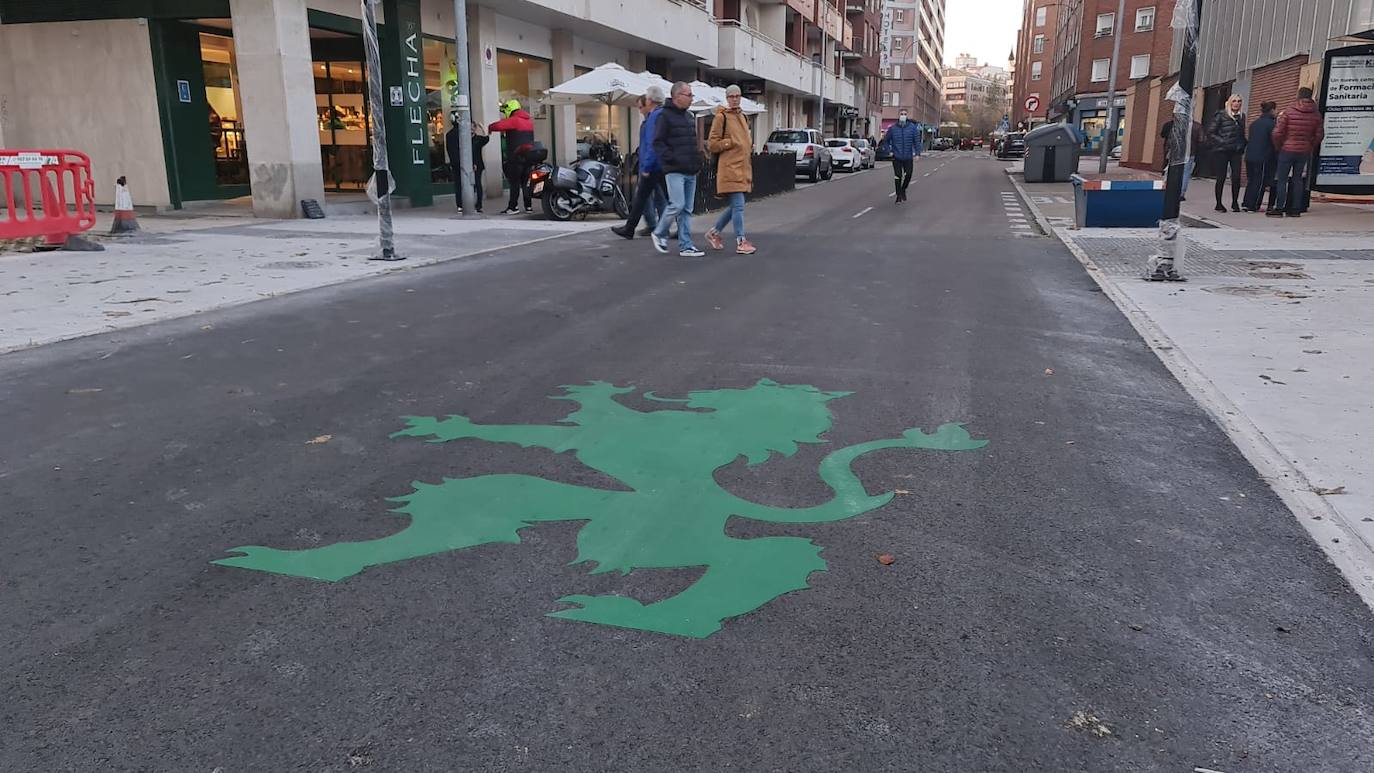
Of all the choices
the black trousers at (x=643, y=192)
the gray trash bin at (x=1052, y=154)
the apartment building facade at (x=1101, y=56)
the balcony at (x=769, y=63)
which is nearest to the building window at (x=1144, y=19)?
the apartment building facade at (x=1101, y=56)

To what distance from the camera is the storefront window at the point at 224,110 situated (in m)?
18.4

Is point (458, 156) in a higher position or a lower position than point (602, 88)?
lower

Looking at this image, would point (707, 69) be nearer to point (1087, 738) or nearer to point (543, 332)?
point (543, 332)

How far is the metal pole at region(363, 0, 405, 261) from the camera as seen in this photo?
10477 mm

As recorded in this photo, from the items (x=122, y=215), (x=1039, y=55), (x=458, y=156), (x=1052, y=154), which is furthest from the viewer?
(x=1039, y=55)

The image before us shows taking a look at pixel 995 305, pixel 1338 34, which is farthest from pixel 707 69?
pixel 995 305

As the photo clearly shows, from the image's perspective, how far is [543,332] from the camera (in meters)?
7.27

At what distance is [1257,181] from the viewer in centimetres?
1791

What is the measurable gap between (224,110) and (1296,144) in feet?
65.0

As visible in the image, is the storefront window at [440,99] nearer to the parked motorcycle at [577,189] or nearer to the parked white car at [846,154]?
the parked motorcycle at [577,189]

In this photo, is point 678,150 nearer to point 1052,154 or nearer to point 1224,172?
point 1224,172

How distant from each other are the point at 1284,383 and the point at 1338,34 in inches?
649

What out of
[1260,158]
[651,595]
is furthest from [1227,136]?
[651,595]

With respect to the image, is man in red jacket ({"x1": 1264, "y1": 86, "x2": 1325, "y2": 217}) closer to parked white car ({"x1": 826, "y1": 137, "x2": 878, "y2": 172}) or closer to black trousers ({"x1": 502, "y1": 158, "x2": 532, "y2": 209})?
black trousers ({"x1": 502, "y1": 158, "x2": 532, "y2": 209})
